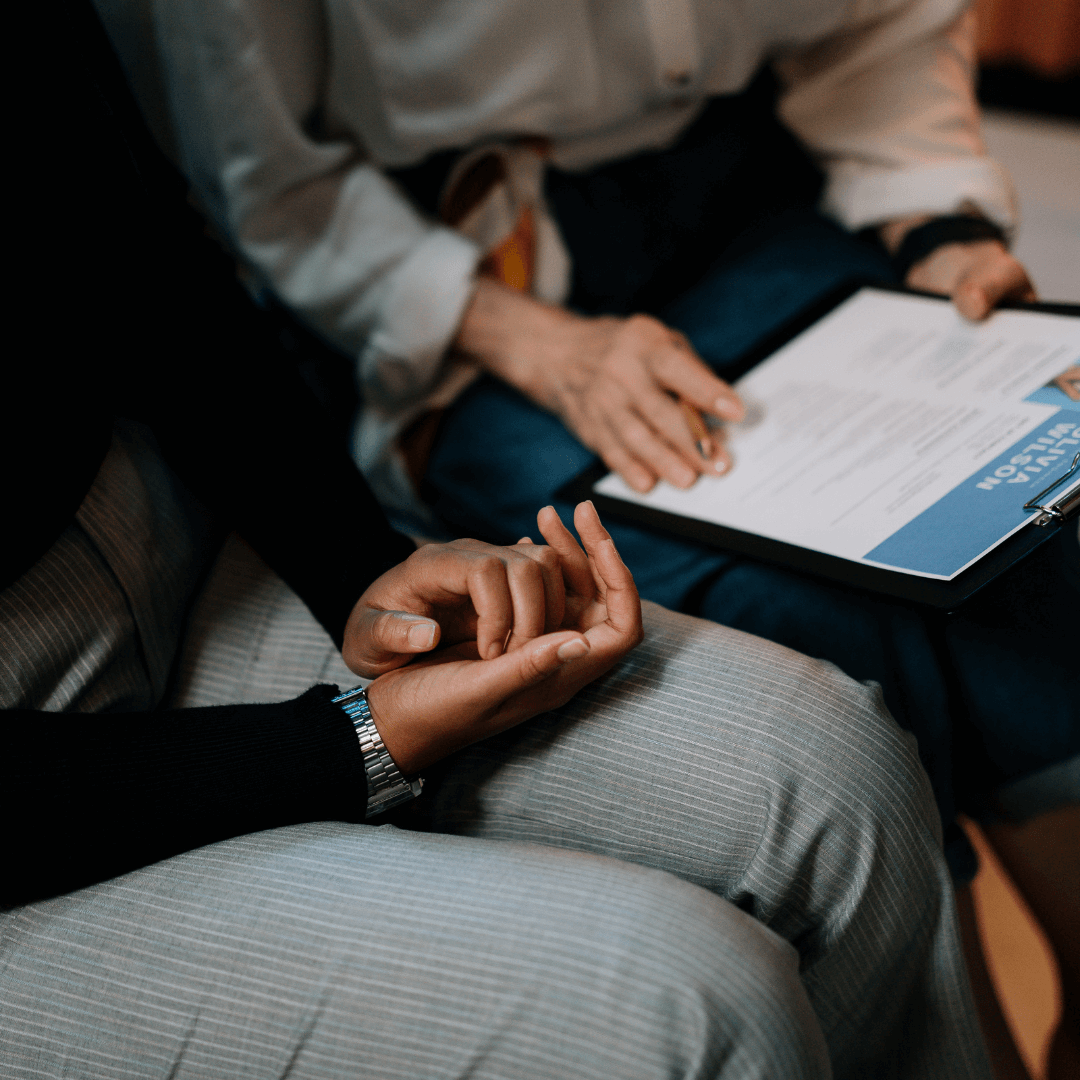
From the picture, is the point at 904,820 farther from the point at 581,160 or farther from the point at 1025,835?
the point at 581,160

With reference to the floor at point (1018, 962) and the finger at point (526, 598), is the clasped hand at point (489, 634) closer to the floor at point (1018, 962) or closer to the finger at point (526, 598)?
the finger at point (526, 598)

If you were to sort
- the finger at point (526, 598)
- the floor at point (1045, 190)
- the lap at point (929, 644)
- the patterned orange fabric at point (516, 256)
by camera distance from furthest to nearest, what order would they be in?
1. the floor at point (1045, 190)
2. the patterned orange fabric at point (516, 256)
3. the lap at point (929, 644)
4. the finger at point (526, 598)

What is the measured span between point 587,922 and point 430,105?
732mm

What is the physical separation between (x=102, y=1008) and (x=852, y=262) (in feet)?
2.76

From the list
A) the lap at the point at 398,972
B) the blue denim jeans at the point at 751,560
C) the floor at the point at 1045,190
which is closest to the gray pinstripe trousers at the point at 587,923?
the lap at the point at 398,972

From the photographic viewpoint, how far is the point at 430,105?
2.88 feet

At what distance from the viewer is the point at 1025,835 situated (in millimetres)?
784

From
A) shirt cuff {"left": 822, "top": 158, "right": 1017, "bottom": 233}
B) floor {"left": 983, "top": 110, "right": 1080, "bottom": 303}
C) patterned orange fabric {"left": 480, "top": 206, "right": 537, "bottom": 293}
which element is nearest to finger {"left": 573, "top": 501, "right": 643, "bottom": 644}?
patterned orange fabric {"left": 480, "top": 206, "right": 537, "bottom": 293}

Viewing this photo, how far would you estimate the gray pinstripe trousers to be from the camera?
0.43 m

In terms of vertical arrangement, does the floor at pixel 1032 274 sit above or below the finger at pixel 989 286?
below

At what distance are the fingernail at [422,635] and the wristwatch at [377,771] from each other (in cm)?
6

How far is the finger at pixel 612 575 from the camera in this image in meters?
0.53

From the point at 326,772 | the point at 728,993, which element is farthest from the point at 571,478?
the point at 728,993

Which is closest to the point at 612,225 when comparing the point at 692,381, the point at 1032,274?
the point at 692,381
